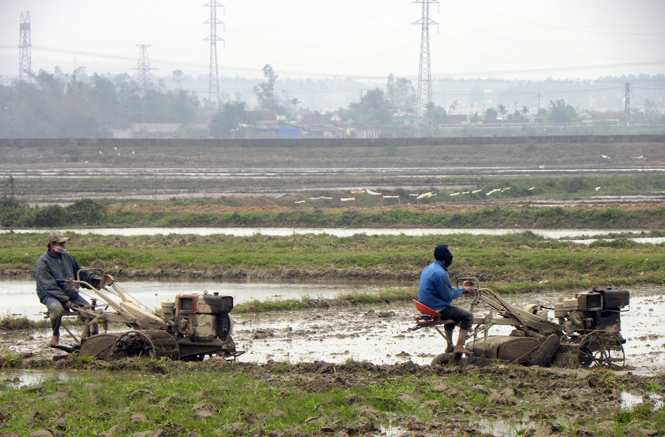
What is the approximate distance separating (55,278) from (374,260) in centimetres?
1172

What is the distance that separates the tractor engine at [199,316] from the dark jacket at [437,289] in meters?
2.86

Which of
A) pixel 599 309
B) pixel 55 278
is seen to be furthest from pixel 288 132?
pixel 599 309

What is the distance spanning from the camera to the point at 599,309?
28.8 feet

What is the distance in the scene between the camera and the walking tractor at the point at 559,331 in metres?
8.80

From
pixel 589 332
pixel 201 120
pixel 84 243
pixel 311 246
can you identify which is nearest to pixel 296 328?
pixel 589 332

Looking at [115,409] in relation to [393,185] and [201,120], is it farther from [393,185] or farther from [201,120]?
[201,120]

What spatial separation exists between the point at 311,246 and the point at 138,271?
666cm

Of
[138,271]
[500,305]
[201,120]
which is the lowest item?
[138,271]

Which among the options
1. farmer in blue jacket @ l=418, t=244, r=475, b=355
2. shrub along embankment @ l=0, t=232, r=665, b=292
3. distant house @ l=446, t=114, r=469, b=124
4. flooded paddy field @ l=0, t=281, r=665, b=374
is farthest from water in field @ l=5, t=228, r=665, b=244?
distant house @ l=446, t=114, r=469, b=124

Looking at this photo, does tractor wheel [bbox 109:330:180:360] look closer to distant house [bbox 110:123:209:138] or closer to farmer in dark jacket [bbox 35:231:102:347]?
farmer in dark jacket [bbox 35:231:102:347]

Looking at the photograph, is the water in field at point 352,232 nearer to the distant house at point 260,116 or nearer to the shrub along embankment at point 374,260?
the shrub along embankment at point 374,260

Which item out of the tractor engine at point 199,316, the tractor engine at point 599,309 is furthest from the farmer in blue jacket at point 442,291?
the tractor engine at point 199,316

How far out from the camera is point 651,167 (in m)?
64.0

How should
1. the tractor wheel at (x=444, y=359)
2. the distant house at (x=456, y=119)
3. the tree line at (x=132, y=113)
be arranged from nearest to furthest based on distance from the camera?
the tractor wheel at (x=444, y=359)
the tree line at (x=132, y=113)
the distant house at (x=456, y=119)
